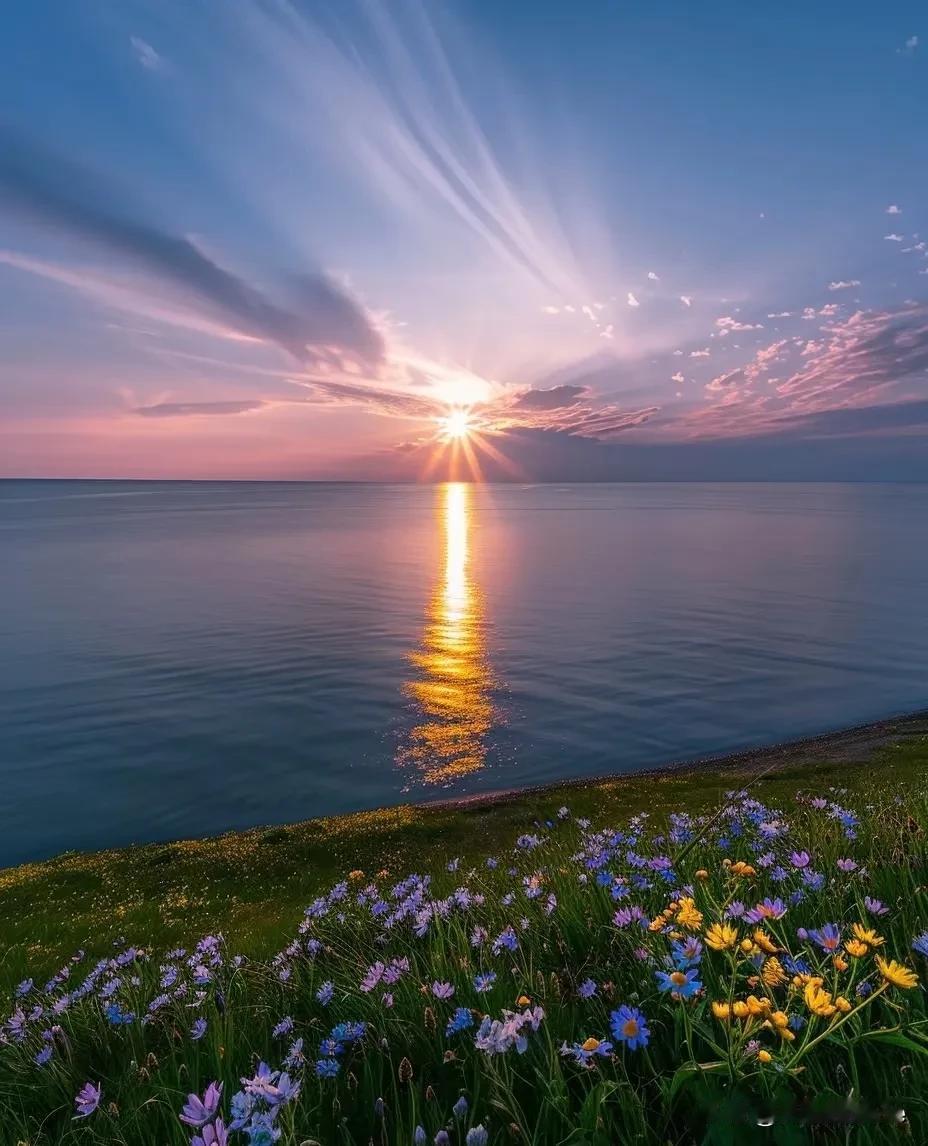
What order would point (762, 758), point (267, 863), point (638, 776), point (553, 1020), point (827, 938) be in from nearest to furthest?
1. point (827, 938)
2. point (553, 1020)
3. point (267, 863)
4. point (638, 776)
5. point (762, 758)

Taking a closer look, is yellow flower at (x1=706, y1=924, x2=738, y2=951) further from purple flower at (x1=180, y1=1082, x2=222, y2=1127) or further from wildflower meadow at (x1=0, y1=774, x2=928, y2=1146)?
purple flower at (x1=180, y1=1082, x2=222, y2=1127)

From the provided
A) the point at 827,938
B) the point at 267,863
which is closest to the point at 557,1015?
the point at 827,938

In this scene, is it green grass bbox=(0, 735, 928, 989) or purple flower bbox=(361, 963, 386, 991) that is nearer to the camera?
purple flower bbox=(361, 963, 386, 991)

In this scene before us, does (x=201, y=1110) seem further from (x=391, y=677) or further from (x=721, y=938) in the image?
(x=391, y=677)

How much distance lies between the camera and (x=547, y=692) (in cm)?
3109

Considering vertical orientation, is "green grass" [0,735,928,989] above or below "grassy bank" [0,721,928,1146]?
below

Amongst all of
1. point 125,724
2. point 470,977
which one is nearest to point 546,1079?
point 470,977

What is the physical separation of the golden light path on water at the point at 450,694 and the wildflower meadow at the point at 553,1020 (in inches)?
724

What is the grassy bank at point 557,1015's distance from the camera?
2.22 metres

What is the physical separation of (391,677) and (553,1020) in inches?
1212

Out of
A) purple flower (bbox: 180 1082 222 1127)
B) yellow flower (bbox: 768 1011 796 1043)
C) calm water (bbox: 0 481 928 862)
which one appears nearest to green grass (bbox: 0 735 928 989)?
calm water (bbox: 0 481 928 862)

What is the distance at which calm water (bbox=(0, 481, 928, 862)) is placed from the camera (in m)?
22.1

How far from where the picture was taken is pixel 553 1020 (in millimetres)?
2959

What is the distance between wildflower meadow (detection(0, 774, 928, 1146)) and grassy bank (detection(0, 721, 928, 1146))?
0.7 inches
